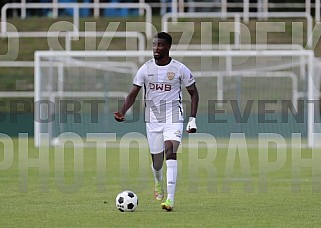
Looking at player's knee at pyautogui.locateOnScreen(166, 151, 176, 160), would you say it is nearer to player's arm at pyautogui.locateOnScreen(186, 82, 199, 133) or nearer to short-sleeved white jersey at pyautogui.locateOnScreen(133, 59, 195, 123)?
player's arm at pyautogui.locateOnScreen(186, 82, 199, 133)

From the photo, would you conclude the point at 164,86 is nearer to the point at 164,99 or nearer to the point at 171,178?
the point at 164,99

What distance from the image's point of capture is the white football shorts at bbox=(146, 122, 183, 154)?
Answer: 13.3 metres

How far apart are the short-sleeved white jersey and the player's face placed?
26 cm

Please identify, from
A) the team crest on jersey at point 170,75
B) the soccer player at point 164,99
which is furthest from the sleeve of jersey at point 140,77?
the team crest on jersey at point 170,75

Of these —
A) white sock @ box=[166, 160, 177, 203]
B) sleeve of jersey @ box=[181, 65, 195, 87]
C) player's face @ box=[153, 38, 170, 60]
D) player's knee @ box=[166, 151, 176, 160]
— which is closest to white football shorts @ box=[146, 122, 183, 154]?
player's knee @ box=[166, 151, 176, 160]

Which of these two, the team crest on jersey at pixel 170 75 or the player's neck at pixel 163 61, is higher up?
the player's neck at pixel 163 61

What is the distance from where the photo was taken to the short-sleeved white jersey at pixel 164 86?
43.9 feet

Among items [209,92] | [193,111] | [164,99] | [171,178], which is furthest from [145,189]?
[209,92]

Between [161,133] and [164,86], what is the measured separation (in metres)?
0.66

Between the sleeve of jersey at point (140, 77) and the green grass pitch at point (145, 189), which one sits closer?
the green grass pitch at point (145, 189)

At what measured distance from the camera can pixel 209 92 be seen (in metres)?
27.9

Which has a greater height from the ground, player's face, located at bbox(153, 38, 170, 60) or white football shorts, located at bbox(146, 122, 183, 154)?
player's face, located at bbox(153, 38, 170, 60)

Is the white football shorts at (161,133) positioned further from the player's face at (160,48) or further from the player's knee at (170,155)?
the player's face at (160,48)

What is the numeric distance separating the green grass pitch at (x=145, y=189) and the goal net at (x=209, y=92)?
1013 millimetres
